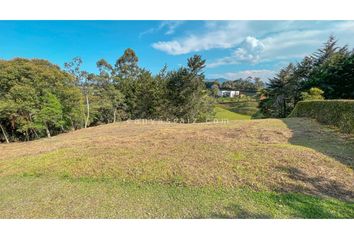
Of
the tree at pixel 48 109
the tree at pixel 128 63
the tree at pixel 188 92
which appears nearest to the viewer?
the tree at pixel 48 109

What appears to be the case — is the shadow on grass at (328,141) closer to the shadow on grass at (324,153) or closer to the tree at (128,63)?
the shadow on grass at (324,153)

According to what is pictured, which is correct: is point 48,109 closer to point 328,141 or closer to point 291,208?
point 291,208

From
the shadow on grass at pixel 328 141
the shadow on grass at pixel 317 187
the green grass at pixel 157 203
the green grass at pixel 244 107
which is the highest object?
the shadow on grass at pixel 328 141

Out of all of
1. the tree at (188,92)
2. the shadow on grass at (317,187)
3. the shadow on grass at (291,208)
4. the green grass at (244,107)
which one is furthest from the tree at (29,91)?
the green grass at (244,107)

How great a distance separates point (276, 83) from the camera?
2442 cm

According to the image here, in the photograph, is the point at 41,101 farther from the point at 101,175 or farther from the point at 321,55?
the point at 321,55

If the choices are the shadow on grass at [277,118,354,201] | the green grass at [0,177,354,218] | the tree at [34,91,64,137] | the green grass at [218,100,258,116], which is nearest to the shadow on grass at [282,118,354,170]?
the shadow on grass at [277,118,354,201]

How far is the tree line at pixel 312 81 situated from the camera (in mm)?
16766

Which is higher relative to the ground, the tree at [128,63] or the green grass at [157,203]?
the tree at [128,63]

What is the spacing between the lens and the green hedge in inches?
270

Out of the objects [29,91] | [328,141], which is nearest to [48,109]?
[29,91]

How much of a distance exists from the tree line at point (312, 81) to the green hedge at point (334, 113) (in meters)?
5.57

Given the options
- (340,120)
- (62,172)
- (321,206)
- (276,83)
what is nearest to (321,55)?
(276,83)

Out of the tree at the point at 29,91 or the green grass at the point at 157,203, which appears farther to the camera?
the tree at the point at 29,91
